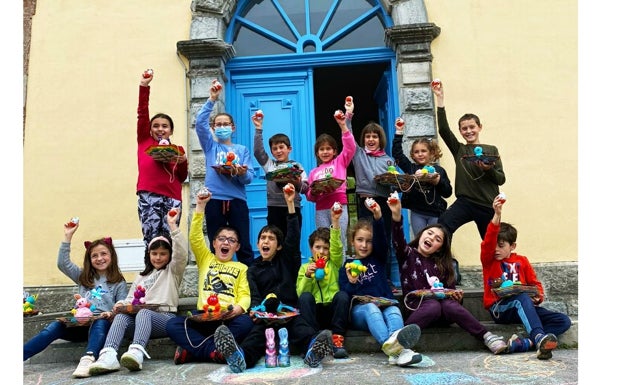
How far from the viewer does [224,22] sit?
638 centimetres

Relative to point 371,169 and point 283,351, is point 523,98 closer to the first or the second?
point 371,169

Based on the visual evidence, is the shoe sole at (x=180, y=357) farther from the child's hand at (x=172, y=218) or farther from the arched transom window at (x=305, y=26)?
the arched transom window at (x=305, y=26)

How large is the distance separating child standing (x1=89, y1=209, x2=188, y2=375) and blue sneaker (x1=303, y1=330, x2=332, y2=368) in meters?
1.07

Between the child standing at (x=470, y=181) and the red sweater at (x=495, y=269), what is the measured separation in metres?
0.55

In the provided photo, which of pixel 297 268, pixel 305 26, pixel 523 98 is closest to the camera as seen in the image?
pixel 297 268

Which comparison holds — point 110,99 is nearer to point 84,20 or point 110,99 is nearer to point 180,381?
point 84,20

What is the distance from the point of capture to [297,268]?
418 cm

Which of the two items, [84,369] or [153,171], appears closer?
[84,369]

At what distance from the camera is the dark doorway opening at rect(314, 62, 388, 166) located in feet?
29.8

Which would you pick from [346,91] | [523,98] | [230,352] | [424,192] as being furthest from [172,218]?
[346,91]

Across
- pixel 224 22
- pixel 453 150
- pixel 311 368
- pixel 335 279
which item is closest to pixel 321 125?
pixel 224 22

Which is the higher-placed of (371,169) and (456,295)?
(371,169)

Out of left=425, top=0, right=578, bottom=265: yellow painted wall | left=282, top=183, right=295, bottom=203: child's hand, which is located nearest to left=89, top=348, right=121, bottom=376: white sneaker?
left=282, top=183, right=295, bottom=203: child's hand

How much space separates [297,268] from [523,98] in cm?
349
